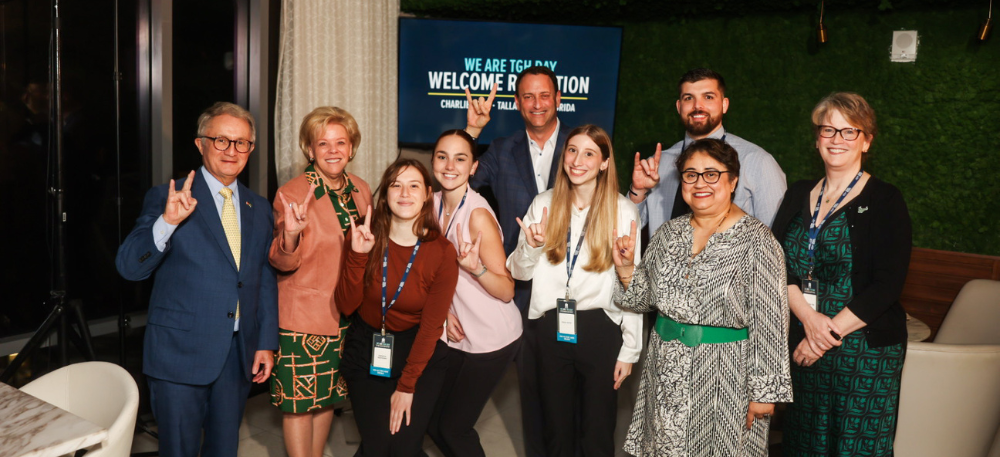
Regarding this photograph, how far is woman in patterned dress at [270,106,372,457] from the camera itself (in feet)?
9.25

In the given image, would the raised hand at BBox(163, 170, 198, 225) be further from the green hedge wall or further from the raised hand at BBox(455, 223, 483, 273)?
the green hedge wall

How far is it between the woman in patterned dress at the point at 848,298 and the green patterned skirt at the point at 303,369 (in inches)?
71.3

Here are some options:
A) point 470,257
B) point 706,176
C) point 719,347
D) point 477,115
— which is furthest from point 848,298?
point 477,115

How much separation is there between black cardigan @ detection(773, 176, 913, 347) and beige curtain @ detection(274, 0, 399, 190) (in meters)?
3.10

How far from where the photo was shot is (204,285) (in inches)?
97.5

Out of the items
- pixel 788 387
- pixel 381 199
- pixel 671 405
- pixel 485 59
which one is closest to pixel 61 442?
pixel 381 199

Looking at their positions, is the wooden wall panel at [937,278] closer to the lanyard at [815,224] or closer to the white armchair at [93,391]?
the lanyard at [815,224]

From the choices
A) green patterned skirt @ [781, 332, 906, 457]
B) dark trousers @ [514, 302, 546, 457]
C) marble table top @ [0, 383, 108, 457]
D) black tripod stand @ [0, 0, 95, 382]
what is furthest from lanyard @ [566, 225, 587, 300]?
black tripod stand @ [0, 0, 95, 382]

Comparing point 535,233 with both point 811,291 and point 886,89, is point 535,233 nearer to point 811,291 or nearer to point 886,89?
point 811,291

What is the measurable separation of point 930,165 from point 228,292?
389 cm

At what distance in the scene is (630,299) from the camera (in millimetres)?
2607

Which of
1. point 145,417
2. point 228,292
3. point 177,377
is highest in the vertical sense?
Result: point 228,292

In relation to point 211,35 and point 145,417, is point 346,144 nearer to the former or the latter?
point 211,35

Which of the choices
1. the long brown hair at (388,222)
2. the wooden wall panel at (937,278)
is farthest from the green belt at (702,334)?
the wooden wall panel at (937,278)
